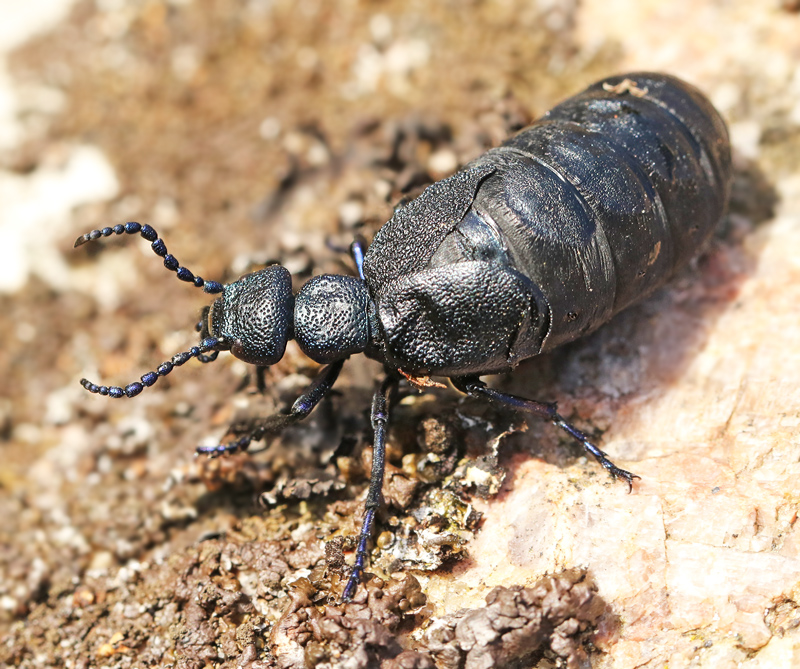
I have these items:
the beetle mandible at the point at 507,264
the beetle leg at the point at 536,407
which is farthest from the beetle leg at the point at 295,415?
the beetle leg at the point at 536,407

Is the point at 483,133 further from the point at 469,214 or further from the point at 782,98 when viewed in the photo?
the point at 782,98

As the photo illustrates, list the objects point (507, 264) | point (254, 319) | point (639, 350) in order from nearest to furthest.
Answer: point (507, 264) < point (254, 319) < point (639, 350)

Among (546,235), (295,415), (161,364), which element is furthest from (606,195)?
(161,364)

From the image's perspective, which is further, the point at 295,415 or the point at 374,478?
the point at 295,415

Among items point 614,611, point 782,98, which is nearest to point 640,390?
point 614,611

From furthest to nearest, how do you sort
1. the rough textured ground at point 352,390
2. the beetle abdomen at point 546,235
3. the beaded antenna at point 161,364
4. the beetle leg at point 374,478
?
the beaded antenna at point 161,364, the beetle abdomen at point 546,235, the beetle leg at point 374,478, the rough textured ground at point 352,390

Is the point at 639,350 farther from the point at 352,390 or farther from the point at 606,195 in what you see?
the point at 352,390

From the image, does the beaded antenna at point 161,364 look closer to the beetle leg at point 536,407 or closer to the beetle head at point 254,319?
the beetle head at point 254,319
